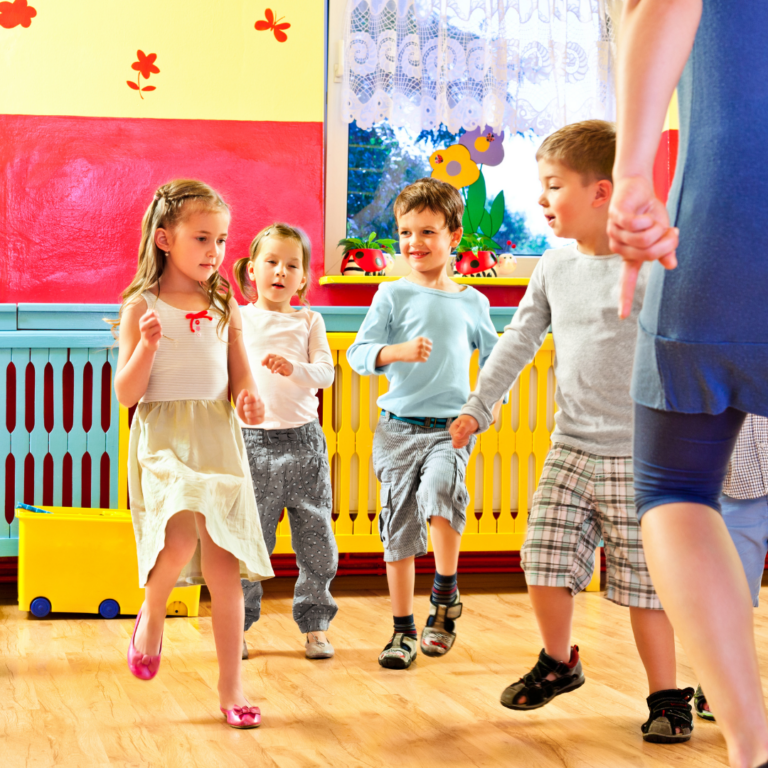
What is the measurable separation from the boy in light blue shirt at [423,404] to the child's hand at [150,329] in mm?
532

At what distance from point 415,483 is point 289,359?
1.39 ft

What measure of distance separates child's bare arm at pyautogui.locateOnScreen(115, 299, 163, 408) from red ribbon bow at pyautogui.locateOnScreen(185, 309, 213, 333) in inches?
2.9

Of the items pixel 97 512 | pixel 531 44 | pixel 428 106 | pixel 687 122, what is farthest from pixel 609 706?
pixel 531 44

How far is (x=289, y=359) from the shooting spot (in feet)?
6.71

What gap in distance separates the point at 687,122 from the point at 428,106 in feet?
6.63

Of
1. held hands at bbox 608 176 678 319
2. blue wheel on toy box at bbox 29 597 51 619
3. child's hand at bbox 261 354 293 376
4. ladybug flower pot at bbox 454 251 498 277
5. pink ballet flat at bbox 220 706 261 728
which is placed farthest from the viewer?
ladybug flower pot at bbox 454 251 498 277

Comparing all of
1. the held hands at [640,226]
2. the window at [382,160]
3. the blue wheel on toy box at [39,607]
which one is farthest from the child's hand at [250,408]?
the window at [382,160]

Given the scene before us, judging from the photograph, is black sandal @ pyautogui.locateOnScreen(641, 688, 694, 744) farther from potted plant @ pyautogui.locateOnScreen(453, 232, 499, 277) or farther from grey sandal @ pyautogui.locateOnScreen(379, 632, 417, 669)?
potted plant @ pyautogui.locateOnScreen(453, 232, 499, 277)

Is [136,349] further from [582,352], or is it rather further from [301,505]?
[582,352]

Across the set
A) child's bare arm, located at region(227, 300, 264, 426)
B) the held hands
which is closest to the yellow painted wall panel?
child's bare arm, located at region(227, 300, 264, 426)

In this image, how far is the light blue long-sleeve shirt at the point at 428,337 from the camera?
1.96m

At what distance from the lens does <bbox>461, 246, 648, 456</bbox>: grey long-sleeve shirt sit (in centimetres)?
148

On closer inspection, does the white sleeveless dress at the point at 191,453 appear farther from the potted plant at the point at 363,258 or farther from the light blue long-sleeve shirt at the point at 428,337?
the potted plant at the point at 363,258

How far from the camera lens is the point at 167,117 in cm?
263
